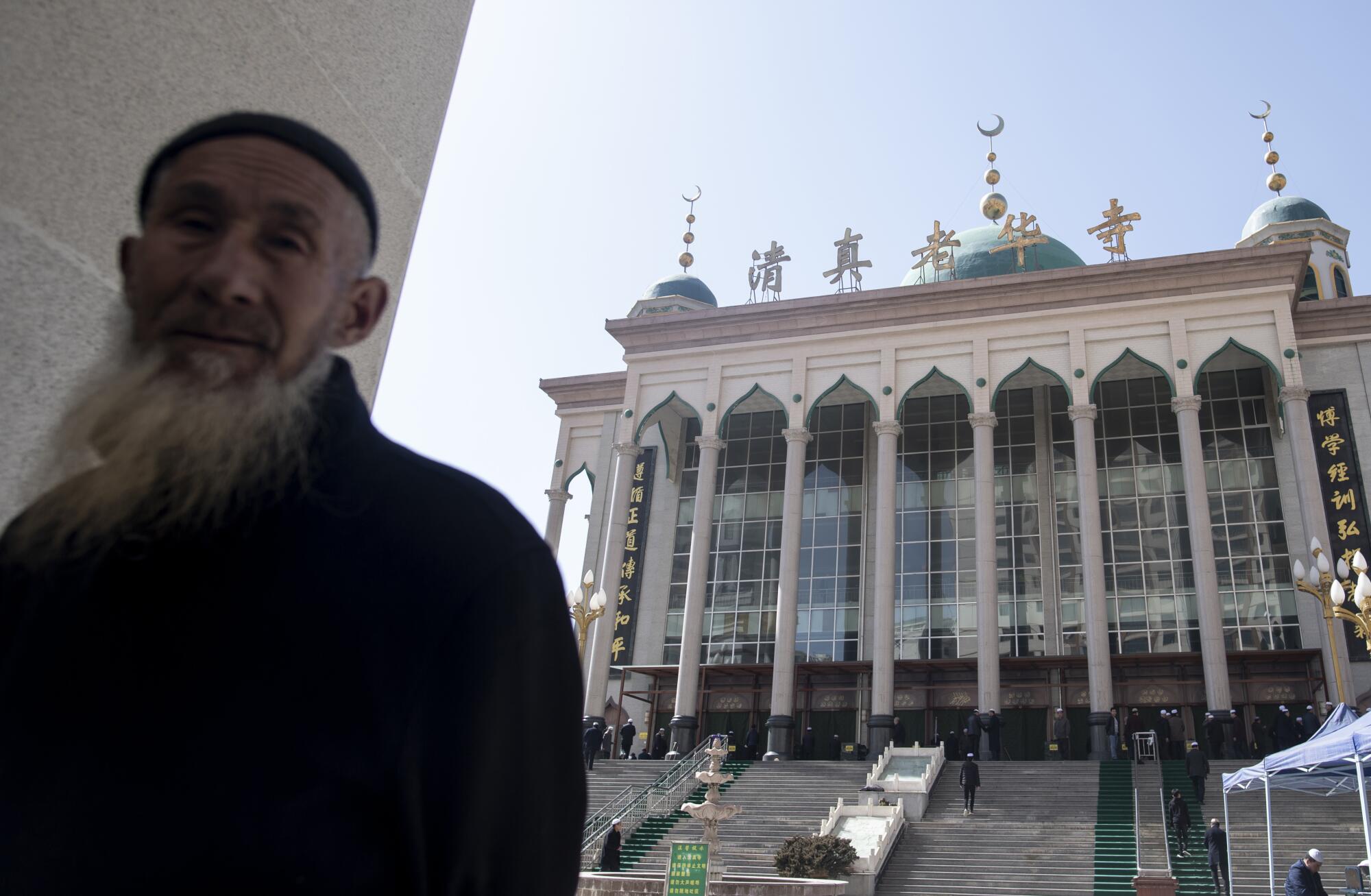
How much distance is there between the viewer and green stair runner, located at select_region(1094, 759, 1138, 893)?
14.9 m

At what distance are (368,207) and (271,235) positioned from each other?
0.38ft

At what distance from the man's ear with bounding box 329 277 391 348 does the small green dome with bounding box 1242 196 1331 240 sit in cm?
4037

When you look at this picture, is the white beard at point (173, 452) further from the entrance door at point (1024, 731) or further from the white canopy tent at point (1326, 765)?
the entrance door at point (1024, 731)

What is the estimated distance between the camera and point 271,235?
1.08 metres

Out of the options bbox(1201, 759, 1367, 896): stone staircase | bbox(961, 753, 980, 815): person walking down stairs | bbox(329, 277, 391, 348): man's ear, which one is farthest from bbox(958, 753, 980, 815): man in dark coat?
bbox(329, 277, 391, 348): man's ear

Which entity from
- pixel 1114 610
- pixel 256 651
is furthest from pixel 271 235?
pixel 1114 610

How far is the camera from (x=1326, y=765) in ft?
35.3

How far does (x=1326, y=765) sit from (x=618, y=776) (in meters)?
14.8

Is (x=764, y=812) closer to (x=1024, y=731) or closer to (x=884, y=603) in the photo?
(x=884, y=603)

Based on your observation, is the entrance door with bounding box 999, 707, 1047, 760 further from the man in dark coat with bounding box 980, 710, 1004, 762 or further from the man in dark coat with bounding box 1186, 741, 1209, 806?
the man in dark coat with bounding box 1186, 741, 1209, 806

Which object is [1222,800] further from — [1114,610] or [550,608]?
[550,608]

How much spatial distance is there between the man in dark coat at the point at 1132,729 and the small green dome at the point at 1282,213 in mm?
19774

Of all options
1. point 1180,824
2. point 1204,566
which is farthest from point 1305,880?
point 1204,566

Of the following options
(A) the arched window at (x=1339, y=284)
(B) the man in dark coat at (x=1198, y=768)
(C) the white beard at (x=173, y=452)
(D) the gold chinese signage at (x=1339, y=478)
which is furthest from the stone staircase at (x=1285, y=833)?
(A) the arched window at (x=1339, y=284)
